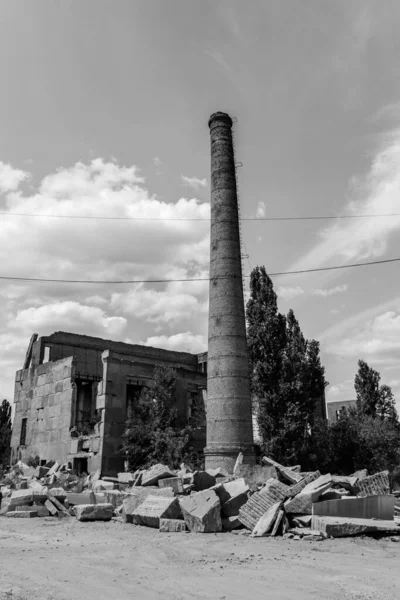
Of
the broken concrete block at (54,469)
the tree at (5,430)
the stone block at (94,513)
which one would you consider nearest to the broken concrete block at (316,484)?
the stone block at (94,513)

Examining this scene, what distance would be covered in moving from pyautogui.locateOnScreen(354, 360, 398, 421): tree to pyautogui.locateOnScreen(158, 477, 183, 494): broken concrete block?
21296 mm

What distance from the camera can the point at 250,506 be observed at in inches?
376

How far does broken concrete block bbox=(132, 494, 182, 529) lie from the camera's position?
9742mm

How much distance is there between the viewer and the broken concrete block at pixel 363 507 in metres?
9.40

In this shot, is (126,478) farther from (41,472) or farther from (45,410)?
(45,410)

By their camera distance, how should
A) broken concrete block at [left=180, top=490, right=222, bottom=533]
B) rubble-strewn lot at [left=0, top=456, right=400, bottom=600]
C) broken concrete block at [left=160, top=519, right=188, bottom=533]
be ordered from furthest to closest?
broken concrete block at [left=160, top=519, right=188, bottom=533] < broken concrete block at [left=180, top=490, right=222, bottom=533] < rubble-strewn lot at [left=0, top=456, right=400, bottom=600]

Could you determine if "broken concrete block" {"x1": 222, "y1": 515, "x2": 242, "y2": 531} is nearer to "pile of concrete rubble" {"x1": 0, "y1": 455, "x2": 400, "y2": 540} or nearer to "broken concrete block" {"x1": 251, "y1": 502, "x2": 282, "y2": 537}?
"pile of concrete rubble" {"x1": 0, "y1": 455, "x2": 400, "y2": 540}

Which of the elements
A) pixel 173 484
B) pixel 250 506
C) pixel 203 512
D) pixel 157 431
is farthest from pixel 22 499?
pixel 157 431

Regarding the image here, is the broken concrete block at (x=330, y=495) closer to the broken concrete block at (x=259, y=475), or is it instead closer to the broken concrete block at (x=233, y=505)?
the broken concrete block at (x=233, y=505)

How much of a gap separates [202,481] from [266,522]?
3.77 m

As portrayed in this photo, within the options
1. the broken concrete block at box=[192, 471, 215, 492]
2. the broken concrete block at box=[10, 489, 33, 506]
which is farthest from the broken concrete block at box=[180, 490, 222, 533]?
the broken concrete block at box=[10, 489, 33, 506]

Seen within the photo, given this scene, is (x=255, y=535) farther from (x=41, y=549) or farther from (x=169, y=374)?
(x=169, y=374)

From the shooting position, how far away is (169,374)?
870 inches

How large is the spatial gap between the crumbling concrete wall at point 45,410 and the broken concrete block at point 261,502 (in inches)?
544
